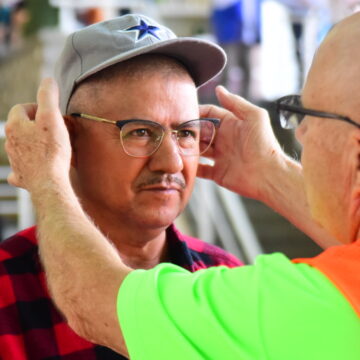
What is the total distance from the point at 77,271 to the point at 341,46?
2.08 feet

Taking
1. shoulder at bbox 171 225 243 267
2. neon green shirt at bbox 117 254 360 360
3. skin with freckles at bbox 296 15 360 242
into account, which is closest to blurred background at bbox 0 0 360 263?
shoulder at bbox 171 225 243 267

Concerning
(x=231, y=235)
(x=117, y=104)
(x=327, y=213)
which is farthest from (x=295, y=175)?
(x=231, y=235)

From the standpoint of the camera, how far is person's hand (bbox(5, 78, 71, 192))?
170 cm

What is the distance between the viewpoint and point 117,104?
200cm

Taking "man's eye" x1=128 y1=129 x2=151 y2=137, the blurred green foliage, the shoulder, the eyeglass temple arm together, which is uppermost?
the eyeglass temple arm

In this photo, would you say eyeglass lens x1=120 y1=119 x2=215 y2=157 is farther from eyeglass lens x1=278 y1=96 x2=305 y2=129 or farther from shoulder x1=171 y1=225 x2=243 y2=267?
eyeglass lens x1=278 y1=96 x2=305 y2=129

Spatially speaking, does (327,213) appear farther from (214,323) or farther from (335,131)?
(214,323)

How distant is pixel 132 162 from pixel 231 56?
6.36 meters

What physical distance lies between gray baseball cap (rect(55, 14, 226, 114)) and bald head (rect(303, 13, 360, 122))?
1.96 ft

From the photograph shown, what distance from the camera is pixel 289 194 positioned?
211 centimetres

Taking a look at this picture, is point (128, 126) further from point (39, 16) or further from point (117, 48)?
point (39, 16)

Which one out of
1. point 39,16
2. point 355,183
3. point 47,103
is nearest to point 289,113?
point 355,183

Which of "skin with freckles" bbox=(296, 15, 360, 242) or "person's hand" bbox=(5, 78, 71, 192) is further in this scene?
"person's hand" bbox=(5, 78, 71, 192)

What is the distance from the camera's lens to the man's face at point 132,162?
2.01 m
